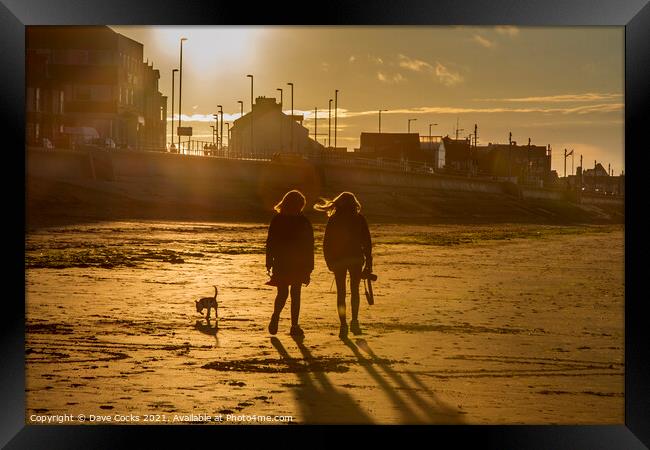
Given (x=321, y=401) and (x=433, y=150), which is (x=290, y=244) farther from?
(x=433, y=150)

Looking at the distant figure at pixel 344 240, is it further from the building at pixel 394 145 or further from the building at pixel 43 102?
the building at pixel 394 145

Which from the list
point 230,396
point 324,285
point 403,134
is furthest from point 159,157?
point 403,134

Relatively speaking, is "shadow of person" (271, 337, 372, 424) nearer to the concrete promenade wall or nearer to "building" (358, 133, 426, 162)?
the concrete promenade wall

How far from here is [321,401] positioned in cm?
934

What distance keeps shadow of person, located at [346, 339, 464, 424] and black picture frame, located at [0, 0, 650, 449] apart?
157 centimetres

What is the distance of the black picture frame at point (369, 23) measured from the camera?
277 inches

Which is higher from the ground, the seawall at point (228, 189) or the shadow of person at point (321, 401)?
the seawall at point (228, 189)

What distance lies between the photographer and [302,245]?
40.6ft

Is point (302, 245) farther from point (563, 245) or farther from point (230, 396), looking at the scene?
point (563, 245)

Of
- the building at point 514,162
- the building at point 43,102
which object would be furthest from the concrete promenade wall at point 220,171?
the building at point 514,162

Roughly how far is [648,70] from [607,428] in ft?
7.77

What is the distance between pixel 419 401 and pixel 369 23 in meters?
3.59

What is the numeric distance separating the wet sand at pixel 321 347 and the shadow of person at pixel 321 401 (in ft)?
0.06

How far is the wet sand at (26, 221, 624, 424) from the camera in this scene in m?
9.18
